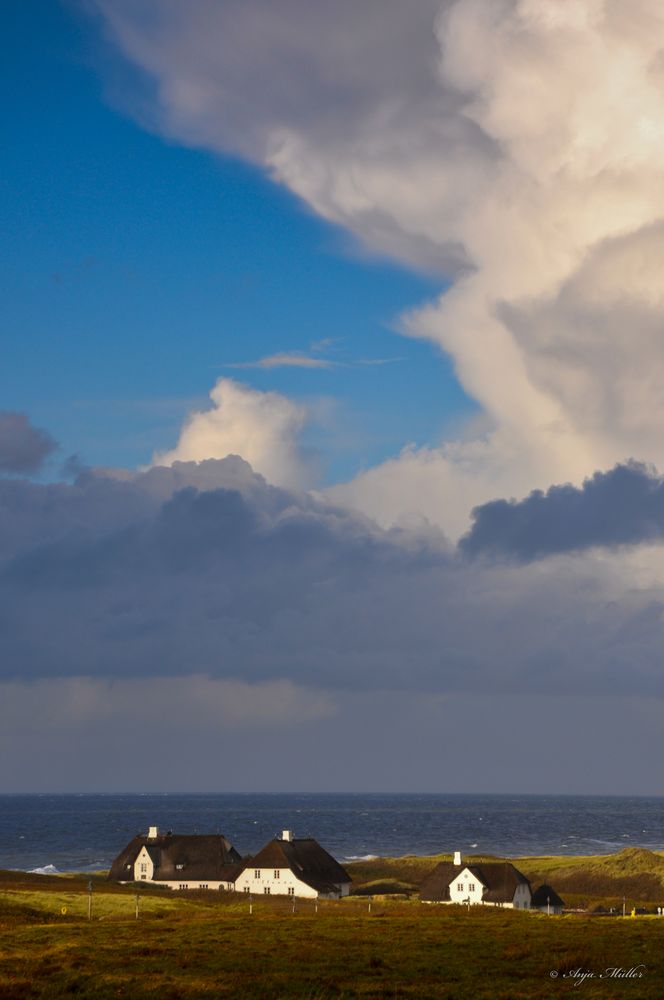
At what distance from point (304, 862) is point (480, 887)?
15.7 m

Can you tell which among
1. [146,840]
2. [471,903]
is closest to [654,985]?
[471,903]

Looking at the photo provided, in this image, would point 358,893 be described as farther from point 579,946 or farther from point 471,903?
point 579,946

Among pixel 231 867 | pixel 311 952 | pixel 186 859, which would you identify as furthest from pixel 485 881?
pixel 311 952

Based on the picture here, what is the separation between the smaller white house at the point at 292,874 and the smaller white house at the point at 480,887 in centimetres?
855

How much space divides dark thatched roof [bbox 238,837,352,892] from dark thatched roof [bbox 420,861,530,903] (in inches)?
336

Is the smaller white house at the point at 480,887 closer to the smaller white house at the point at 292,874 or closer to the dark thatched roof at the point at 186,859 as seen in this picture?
the smaller white house at the point at 292,874

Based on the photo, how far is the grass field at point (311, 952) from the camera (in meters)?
40.1

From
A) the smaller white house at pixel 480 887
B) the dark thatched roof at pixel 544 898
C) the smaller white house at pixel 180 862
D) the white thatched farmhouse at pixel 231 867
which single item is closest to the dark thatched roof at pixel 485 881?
the smaller white house at pixel 480 887

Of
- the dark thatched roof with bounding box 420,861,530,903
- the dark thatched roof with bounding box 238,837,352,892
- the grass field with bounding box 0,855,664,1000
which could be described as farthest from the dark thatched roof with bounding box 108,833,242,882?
the grass field with bounding box 0,855,664,1000

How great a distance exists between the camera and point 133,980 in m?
41.9

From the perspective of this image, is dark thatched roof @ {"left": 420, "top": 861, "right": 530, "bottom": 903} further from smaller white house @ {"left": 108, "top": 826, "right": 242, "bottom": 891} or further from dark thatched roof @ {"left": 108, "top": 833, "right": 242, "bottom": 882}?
smaller white house @ {"left": 108, "top": 826, "right": 242, "bottom": 891}

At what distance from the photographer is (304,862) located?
101 meters

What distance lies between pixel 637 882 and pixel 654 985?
3586 inches

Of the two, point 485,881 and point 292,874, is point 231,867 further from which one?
point 485,881
